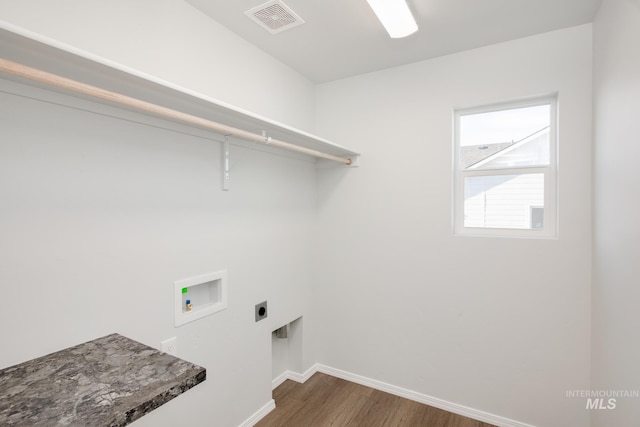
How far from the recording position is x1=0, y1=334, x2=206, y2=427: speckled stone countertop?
81cm

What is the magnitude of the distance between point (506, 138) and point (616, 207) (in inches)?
38.3

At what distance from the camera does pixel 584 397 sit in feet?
6.48

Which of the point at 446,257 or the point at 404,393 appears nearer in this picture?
the point at 446,257

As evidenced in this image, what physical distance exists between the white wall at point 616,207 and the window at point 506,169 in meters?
0.31

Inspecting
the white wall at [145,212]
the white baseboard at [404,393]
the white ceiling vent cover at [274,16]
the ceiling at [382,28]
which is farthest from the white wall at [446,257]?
the white ceiling vent cover at [274,16]

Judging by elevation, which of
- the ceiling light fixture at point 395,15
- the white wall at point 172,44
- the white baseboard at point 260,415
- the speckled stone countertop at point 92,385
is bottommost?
the white baseboard at point 260,415

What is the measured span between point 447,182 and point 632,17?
1.26 meters

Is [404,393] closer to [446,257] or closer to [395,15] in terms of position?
[446,257]

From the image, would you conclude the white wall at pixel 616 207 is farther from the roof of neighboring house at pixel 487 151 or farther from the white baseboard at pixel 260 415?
the white baseboard at pixel 260 415

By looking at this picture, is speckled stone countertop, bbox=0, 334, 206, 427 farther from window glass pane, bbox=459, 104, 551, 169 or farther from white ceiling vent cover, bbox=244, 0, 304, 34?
window glass pane, bbox=459, 104, 551, 169

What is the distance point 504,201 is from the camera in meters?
2.26

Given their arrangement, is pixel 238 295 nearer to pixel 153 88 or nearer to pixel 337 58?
pixel 153 88

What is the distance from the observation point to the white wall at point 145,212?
1191 millimetres

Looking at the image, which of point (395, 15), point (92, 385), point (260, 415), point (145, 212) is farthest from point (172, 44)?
point (260, 415)
